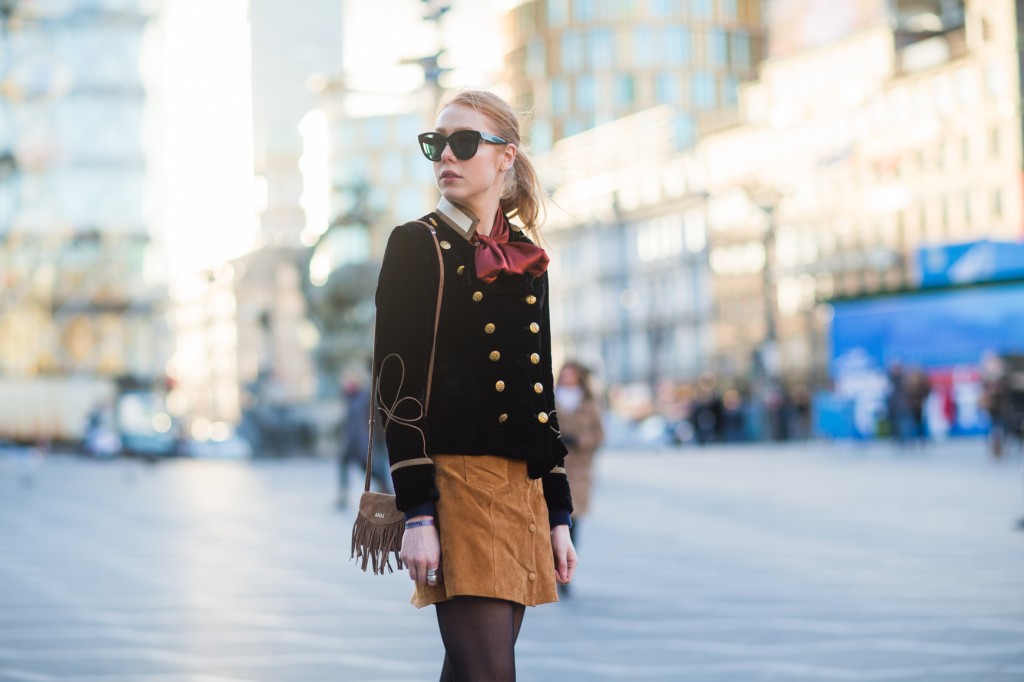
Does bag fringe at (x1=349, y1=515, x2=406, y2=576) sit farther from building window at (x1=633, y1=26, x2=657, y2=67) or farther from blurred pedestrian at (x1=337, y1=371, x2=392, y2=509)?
building window at (x1=633, y1=26, x2=657, y2=67)

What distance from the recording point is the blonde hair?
3713mm

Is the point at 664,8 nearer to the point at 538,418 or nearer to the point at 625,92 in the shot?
the point at 625,92

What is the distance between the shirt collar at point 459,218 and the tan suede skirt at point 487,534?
0.51m

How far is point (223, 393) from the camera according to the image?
504 feet

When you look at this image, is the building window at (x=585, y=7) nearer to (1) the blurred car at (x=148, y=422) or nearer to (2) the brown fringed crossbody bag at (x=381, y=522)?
(1) the blurred car at (x=148, y=422)

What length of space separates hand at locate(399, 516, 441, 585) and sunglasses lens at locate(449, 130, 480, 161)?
832 mm

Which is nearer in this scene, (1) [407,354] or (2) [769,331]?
(1) [407,354]

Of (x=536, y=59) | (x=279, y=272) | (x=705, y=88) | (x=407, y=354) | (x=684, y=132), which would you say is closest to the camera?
(x=407, y=354)

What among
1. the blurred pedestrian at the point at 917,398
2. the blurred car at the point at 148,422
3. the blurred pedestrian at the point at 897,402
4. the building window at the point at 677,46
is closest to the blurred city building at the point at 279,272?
the blurred car at the point at 148,422

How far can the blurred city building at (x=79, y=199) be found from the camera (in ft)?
232

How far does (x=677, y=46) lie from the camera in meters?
113

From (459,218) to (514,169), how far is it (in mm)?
297

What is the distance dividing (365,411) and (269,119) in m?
175

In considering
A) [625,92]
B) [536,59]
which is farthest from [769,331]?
[536,59]
